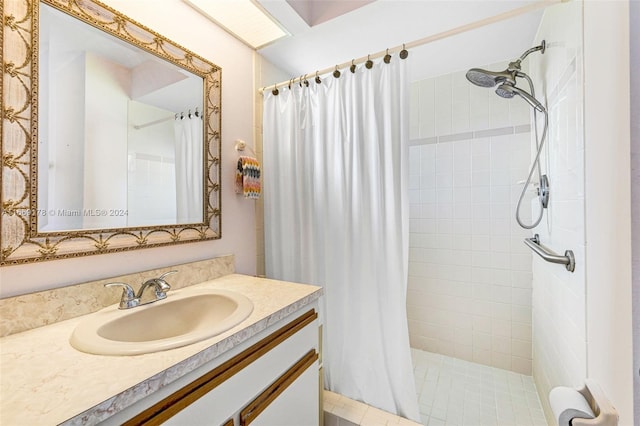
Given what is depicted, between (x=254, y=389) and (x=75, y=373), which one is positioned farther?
(x=254, y=389)

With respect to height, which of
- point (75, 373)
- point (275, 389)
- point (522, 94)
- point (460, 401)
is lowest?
point (460, 401)

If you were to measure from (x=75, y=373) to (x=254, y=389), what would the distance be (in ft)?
1.42

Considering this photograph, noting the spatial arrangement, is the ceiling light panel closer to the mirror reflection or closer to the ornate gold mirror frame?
the mirror reflection

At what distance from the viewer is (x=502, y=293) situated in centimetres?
190

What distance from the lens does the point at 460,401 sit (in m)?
1.62

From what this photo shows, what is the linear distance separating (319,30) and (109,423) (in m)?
1.79

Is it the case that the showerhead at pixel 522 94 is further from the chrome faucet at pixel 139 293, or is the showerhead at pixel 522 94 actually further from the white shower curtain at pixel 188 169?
the chrome faucet at pixel 139 293

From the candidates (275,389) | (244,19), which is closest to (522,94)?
(244,19)

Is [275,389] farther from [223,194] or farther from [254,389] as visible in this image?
[223,194]

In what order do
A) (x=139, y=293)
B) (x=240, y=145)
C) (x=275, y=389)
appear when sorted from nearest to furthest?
1. (x=275, y=389)
2. (x=139, y=293)
3. (x=240, y=145)

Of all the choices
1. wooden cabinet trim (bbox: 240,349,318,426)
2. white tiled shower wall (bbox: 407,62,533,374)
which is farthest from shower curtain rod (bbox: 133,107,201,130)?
white tiled shower wall (bbox: 407,62,533,374)

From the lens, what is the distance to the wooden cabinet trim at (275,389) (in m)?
0.75

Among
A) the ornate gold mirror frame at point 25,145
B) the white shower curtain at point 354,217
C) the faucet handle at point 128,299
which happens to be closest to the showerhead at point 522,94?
the white shower curtain at point 354,217

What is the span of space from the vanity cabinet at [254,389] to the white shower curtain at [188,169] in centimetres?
73
